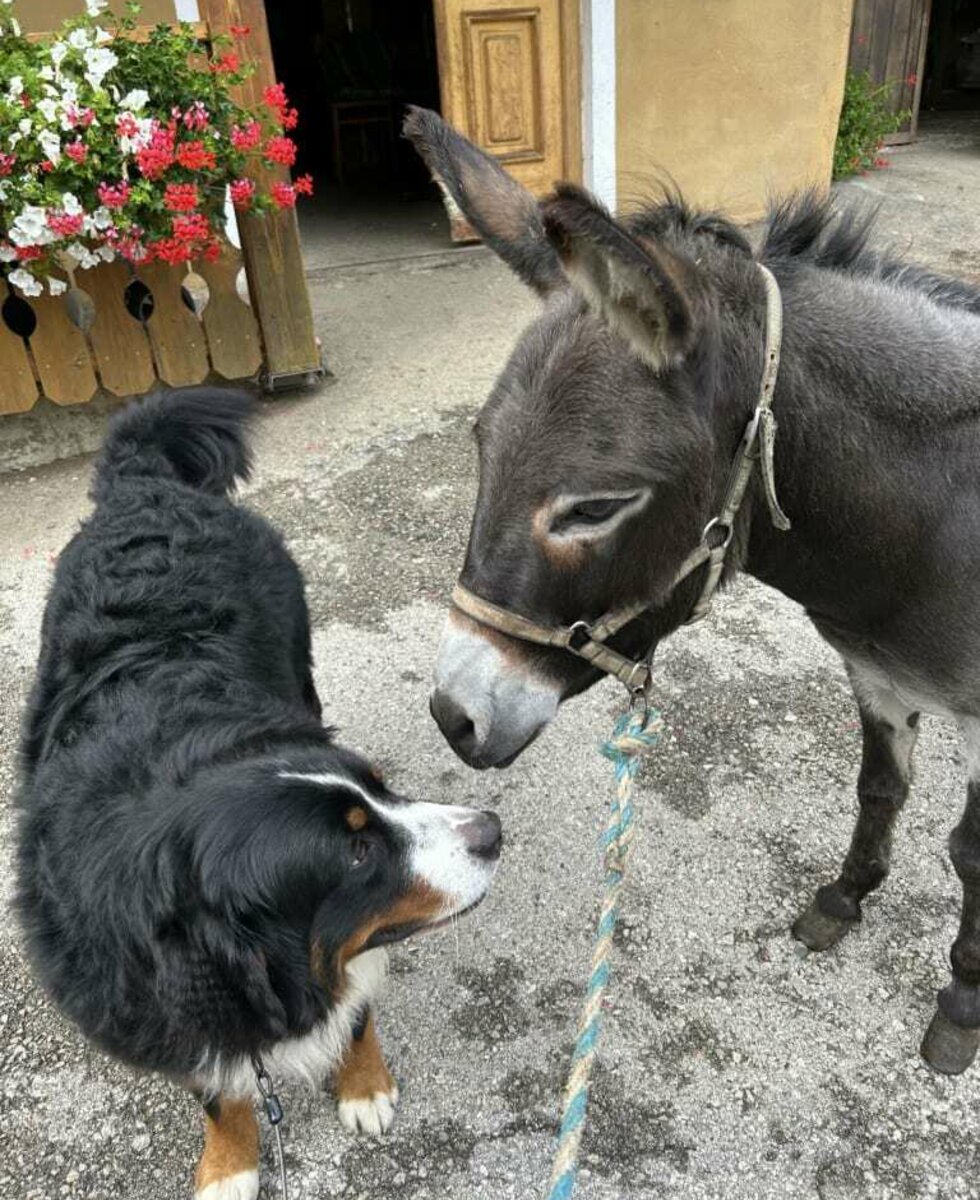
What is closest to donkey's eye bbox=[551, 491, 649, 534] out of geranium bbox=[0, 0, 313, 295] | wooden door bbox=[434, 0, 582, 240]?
geranium bbox=[0, 0, 313, 295]

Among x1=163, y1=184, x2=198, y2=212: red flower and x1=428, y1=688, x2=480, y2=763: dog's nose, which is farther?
x1=163, y1=184, x2=198, y2=212: red flower

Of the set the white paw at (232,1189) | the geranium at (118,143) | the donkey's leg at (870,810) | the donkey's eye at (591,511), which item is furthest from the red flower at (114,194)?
the white paw at (232,1189)

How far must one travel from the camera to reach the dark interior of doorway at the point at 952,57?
49.2 feet

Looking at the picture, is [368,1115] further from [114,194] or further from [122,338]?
[122,338]

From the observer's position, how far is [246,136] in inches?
181

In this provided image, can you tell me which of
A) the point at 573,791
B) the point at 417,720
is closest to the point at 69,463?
the point at 417,720

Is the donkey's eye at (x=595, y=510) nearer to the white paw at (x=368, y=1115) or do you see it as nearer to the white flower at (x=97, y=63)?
the white paw at (x=368, y=1115)

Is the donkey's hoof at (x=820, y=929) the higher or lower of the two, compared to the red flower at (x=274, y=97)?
lower

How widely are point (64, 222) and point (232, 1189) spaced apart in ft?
13.4

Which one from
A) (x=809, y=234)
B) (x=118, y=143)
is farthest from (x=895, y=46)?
(x=809, y=234)

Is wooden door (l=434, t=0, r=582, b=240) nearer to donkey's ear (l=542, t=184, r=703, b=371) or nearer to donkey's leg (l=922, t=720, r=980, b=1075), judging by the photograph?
donkey's ear (l=542, t=184, r=703, b=371)

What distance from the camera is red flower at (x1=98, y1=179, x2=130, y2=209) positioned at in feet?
13.8

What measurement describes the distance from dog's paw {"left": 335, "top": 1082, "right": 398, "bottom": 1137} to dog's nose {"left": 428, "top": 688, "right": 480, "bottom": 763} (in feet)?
3.57

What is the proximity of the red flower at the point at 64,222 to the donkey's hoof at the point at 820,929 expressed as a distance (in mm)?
4297
